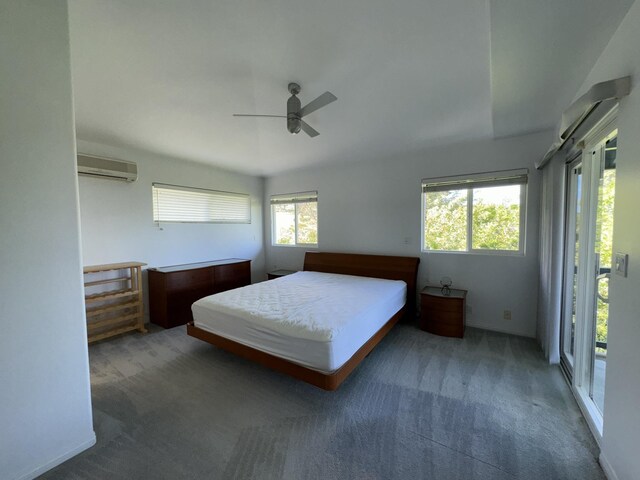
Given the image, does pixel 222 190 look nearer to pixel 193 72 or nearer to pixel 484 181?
pixel 193 72

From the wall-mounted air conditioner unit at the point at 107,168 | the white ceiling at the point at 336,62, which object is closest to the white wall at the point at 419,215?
the white ceiling at the point at 336,62

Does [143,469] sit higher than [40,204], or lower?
lower

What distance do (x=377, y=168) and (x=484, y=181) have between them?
4.89 ft

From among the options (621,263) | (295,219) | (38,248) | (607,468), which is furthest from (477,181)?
(38,248)

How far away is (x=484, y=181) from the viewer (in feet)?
10.6

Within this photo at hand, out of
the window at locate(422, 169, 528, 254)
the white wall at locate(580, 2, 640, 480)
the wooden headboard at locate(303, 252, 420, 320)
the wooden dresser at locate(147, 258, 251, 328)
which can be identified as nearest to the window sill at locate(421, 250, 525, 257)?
the window at locate(422, 169, 528, 254)

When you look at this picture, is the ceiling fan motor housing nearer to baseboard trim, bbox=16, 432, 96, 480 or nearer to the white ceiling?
the white ceiling

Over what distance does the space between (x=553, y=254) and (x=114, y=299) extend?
5.12 m

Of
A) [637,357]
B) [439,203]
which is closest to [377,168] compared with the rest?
[439,203]

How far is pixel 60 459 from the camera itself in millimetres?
1449

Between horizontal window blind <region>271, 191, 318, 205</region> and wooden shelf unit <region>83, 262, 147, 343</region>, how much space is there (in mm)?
2721

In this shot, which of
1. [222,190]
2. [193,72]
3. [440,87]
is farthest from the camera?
[222,190]

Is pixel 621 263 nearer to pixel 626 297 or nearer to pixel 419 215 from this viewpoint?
pixel 626 297

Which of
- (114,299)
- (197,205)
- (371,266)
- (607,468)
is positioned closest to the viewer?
(607,468)
